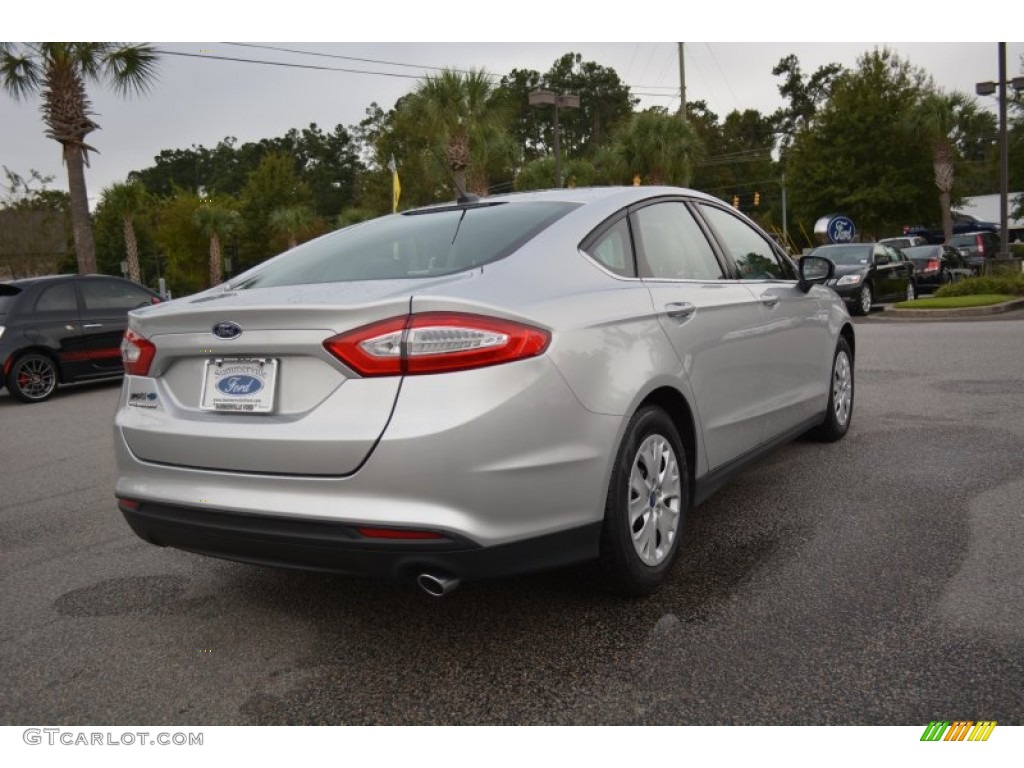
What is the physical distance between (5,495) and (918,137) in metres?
40.2

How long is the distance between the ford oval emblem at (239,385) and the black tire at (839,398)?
4.02 metres

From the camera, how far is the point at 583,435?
9.89 ft

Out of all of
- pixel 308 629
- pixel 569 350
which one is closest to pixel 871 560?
pixel 569 350

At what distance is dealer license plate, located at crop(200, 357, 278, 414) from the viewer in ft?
9.62

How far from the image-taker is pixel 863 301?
17.9 meters

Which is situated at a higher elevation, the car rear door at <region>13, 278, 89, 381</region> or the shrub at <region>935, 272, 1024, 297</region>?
the car rear door at <region>13, 278, 89, 381</region>

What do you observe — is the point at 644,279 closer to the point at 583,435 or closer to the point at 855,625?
the point at 583,435

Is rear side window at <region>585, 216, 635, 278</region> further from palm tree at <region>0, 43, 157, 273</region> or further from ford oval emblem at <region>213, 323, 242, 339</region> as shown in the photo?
palm tree at <region>0, 43, 157, 273</region>

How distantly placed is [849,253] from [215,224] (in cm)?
4511

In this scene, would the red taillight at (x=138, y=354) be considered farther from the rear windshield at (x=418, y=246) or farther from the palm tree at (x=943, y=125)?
the palm tree at (x=943, y=125)

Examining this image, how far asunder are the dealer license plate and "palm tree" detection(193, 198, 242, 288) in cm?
5474

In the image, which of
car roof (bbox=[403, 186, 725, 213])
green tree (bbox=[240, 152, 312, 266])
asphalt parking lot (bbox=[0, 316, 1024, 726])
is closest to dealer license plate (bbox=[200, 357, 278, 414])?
asphalt parking lot (bbox=[0, 316, 1024, 726])

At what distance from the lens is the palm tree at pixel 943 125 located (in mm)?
37469
